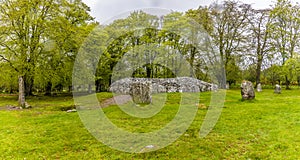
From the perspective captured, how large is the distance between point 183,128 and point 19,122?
7.74 meters

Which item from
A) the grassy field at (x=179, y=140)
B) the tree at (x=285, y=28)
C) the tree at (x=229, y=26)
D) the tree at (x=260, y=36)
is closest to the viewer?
the grassy field at (x=179, y=140)

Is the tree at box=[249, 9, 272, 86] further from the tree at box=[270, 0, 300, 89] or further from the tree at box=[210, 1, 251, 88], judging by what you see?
the tree at box=[210, 1, 251, 88]

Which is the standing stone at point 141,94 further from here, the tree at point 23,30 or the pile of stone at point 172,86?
the tree at point 23,30

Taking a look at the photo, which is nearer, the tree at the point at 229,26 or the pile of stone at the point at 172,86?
the pile of stone at the point at 172,86

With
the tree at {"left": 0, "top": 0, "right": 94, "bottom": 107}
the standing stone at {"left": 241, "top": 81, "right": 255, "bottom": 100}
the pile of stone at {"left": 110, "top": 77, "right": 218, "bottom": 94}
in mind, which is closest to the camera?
the standing stone at {"left": 241, "top": 81, "right": 255, "bottom": 100}

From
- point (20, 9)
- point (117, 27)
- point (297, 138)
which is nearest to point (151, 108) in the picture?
point (297, 138)

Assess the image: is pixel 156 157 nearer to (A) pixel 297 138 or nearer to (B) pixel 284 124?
(A) pixel 297 138

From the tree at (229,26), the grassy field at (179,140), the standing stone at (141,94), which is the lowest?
the grassy field at (179,140)

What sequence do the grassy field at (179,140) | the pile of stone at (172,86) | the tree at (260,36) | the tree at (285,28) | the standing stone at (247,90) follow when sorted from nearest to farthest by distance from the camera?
the grassy field at (179,140) → the standing stone at (247,90) → the pile of stone at (172,86) → the tree at (285,28) → the tree at (260,36)

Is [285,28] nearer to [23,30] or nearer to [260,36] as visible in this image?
[260,36]

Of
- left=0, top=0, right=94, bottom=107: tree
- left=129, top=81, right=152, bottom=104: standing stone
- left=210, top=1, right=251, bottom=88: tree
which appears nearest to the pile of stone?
left=129, top=81, right=152, bottom=104: standing stone

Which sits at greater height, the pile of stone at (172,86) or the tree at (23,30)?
the tree at (23,30)

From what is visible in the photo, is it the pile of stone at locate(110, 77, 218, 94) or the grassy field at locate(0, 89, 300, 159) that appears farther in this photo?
the pile of stone at locate(110, 77, 218, 94)

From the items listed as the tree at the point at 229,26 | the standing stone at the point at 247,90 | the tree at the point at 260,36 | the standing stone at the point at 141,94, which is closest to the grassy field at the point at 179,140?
the standing stone at the point at 141,94
